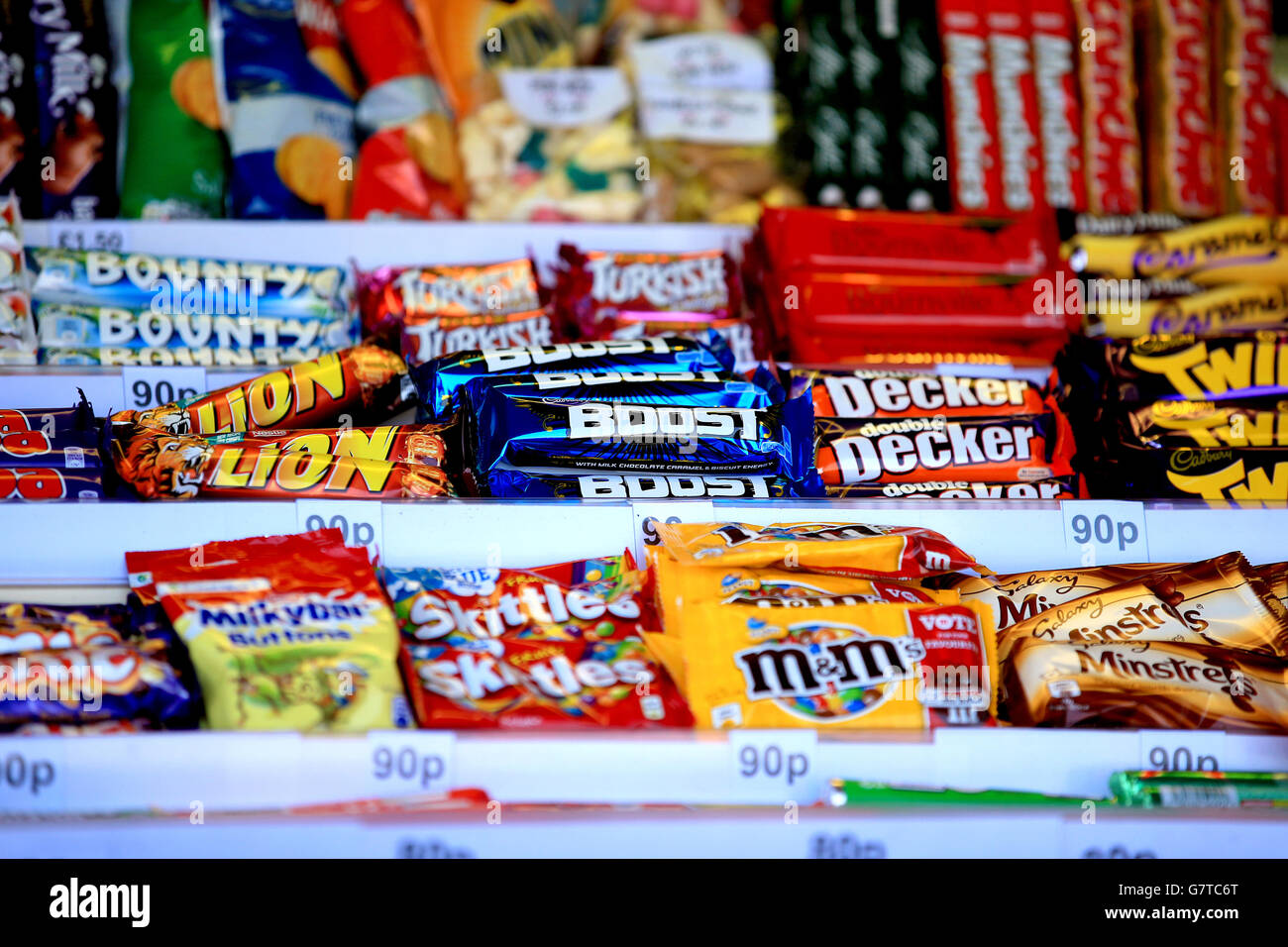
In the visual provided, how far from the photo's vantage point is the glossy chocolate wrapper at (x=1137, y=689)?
1362 mm

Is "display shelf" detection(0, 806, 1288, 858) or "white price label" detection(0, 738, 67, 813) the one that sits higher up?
"white price label" detection(0, 738, 67, 813)

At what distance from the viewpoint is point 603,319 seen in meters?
2.36

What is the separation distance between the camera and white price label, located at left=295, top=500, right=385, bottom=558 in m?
1.57

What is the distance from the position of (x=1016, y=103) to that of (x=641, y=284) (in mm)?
1199

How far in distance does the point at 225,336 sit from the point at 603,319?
2.49 ft

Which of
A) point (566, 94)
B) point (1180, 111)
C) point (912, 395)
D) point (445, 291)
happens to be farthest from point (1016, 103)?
point (445, 291)

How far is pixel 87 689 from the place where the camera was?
1210 millimetres

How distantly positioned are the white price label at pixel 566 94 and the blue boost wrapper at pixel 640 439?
4.18 feet

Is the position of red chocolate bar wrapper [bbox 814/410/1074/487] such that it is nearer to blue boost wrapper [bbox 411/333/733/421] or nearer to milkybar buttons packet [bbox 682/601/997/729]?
blue boost wrapper [bbox 411/333/733/421]

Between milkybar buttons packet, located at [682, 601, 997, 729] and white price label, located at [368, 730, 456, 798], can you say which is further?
milkybar buttons packet, located at [682, 601, 997, 729]

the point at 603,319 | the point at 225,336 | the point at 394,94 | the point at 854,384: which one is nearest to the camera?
the point at 854,384

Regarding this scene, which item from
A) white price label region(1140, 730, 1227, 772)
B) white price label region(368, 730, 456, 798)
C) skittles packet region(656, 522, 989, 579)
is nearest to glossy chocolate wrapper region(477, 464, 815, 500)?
skittles packet region(656, 522, 989, 579)
